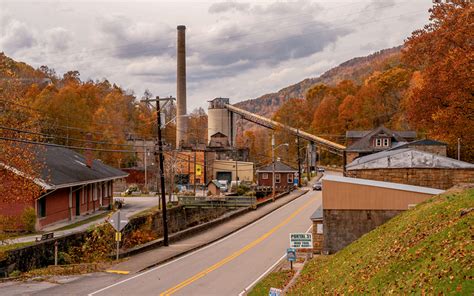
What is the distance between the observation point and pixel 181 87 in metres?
90.2

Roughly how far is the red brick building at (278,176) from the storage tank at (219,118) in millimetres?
30845

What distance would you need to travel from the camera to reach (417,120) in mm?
28609

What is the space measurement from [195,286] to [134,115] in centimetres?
10685

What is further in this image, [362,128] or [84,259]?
[362,128]

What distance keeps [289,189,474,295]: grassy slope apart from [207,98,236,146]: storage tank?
93187 millimetres

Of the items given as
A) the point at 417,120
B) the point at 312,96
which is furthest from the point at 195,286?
the point at 312,96

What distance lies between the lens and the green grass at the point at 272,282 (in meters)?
19.7

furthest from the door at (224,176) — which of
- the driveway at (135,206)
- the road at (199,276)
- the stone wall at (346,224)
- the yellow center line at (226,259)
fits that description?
the stone wall at (346,224)

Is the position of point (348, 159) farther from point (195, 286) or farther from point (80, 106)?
point (195, 286)

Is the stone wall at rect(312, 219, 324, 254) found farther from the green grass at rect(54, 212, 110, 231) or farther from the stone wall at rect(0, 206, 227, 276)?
the green grass at rect(54, 212, 110, 231)

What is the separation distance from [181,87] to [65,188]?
51772 millimetres

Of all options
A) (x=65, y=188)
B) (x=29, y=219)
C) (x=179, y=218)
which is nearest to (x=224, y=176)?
(x=179, y=218)

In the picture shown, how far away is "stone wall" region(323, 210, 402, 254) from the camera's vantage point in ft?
90.6

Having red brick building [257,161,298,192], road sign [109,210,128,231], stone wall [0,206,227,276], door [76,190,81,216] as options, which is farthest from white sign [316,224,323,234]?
red brick building [257,161,298,192]
